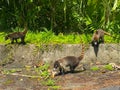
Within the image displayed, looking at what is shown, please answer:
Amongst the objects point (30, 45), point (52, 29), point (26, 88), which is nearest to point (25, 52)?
point (30, 45)

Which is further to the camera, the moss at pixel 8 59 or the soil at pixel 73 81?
the moss at pixel 8 59

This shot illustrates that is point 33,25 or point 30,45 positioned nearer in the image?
point 30,45

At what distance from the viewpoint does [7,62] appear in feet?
38.9

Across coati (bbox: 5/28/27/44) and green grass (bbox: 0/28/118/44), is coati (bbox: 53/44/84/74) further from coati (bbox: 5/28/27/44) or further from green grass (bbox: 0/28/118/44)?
coati (bbox: 5/28/27/44)

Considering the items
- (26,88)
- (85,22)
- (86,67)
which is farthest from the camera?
(85,22)

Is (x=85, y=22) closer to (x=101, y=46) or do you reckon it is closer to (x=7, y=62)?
(x=101, y=46)

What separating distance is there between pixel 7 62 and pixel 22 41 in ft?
2.41

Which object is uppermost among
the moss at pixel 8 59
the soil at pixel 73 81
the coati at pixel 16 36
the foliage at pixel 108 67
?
the coati at pixel 16 36

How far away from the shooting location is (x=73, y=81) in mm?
10141

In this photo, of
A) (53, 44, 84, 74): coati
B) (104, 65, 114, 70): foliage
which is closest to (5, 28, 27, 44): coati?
(53, 44, 84, 74): coati

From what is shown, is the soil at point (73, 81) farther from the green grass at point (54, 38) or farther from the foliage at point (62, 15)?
the foliage at point (62, 15)

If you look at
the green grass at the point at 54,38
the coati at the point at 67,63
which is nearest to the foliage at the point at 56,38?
the green grass at the point at 54,38

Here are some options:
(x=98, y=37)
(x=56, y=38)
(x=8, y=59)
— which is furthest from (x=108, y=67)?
(x=8, y=59)

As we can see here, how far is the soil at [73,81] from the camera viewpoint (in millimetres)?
9555
